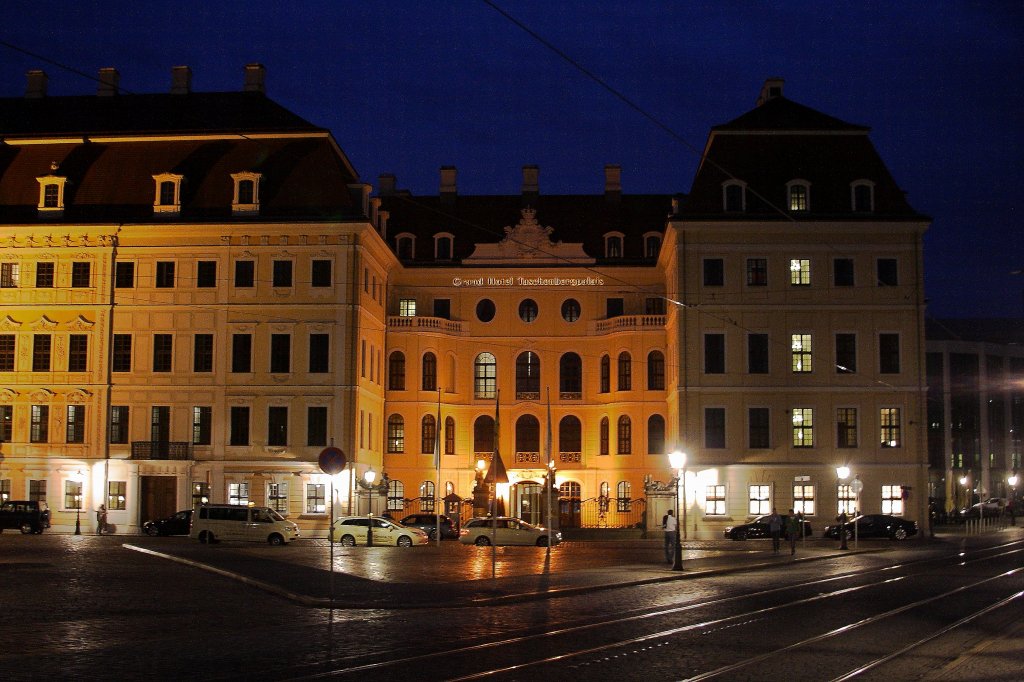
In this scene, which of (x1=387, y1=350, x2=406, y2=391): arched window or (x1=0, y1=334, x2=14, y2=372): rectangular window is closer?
(x1=0, y1=334, x2=14, y2=372): rectangular window

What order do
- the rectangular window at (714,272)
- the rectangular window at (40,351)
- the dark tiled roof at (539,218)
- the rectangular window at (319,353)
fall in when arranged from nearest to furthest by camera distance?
the rectangular window at (319,353) < the rectangular window at (40,351) < the rectangular window at (714,272) < the dark tiled roof at (539,218)

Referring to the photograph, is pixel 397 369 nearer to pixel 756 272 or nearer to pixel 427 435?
pixel 427 435

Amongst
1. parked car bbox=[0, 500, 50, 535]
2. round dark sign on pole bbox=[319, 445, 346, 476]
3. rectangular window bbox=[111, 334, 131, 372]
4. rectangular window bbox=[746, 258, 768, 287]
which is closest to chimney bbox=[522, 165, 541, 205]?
rectangular window bbox=[746, 258, 768, 287]

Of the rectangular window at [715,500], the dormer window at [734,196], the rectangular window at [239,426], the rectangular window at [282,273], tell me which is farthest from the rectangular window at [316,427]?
the dormer window at [734,196]

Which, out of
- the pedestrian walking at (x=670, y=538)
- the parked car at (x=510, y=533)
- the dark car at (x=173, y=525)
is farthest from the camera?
the dark car at (x=173, y=525)

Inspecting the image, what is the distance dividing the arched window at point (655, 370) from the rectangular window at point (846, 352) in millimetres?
9900

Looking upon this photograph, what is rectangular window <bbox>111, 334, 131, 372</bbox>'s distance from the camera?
5706 centimetres

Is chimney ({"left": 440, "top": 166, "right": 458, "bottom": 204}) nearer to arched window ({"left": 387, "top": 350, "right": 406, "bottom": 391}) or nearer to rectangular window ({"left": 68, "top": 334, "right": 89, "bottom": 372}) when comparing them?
arched window ({"left": 387, "top": 350, "right": 406, "bottom": 391})

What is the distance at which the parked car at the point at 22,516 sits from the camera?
5388cm

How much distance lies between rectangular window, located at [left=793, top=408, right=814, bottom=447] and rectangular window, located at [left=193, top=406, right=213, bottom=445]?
90.5 feet

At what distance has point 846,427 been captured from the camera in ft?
188

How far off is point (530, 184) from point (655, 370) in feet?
50.8

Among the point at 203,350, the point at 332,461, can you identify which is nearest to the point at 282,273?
the point at 203,350

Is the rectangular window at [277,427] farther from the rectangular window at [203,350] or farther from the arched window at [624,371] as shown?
the arched window at [624,371]
